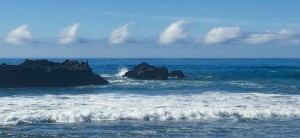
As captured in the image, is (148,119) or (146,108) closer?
(148,119)

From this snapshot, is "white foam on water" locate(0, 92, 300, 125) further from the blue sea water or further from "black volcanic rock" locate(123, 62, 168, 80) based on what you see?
"black volcanic rock" locate(123, 62, 168, 80)

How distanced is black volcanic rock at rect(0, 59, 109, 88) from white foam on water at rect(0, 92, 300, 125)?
547 inches

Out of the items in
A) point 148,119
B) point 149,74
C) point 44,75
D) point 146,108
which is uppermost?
point 44,75

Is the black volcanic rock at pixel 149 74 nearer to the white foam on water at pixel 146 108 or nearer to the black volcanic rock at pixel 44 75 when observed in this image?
the black volcanic rock at pixel 44 75

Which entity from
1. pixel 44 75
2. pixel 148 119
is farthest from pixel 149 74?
pixel 148 119

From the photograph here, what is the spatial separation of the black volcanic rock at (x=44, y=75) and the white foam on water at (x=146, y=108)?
13898 millimetres

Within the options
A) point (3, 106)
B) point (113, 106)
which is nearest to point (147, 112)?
point (113, 106)

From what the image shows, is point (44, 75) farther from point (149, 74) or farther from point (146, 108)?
point (146, 108)

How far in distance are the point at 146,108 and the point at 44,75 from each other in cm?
2490

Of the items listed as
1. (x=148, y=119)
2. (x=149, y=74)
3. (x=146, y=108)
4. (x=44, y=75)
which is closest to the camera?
(x=148, y=119)

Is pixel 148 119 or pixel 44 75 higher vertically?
pixel 44 75

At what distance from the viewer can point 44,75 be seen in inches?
2046

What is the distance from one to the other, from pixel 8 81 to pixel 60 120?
26.2 m

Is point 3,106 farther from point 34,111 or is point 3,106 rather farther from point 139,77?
point 139,77
